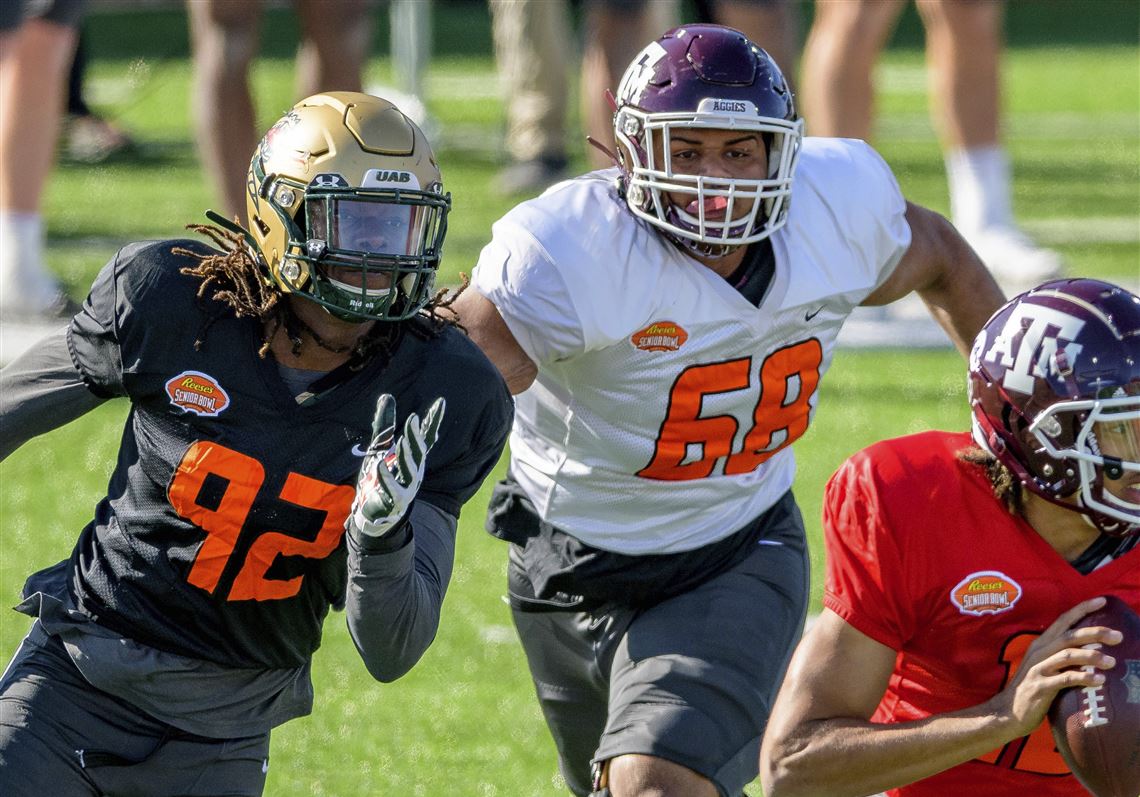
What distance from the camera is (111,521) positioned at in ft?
9.39

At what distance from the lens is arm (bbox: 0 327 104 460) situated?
111 inches

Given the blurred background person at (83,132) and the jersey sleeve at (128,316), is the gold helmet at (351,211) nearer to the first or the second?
the jersey sleeve at (128,316)

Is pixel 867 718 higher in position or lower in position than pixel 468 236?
higher

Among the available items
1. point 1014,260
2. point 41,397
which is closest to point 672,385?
point 41,397

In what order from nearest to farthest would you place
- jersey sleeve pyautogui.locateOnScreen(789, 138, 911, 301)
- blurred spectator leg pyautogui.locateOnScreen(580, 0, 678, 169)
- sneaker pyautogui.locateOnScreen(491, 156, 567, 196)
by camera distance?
jersey sleeve pyautogui.locateOnScreen(789, 138, 911, 301), blurred spectator leg pyautogui.locateOnScreen(580, 0, 678, 169), sneaker pyautogui.locateOnScreen(491, 156, 567, 196)

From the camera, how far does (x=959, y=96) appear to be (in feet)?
22.6

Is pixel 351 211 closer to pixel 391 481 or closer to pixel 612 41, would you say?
pixel 391 481

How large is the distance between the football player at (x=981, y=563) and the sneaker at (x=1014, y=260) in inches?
165

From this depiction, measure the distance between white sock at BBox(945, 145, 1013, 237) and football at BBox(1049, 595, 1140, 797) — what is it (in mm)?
4599

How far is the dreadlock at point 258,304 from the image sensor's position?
9.16 feet

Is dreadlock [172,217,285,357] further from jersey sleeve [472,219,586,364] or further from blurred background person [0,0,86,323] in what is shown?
blurred background person [0,0,86,323]

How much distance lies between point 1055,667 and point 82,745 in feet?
4.64

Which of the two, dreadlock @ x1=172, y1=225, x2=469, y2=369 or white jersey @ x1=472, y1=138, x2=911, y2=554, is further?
white jersey @ x1=472, y1=138, x2=911, y2=554

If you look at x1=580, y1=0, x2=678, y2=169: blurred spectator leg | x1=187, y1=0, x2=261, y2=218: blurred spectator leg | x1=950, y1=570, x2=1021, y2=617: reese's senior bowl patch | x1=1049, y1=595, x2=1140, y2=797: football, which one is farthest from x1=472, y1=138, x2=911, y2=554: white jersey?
x1=580, y1=0, x2=678, y2=169: blurred spectator leg
